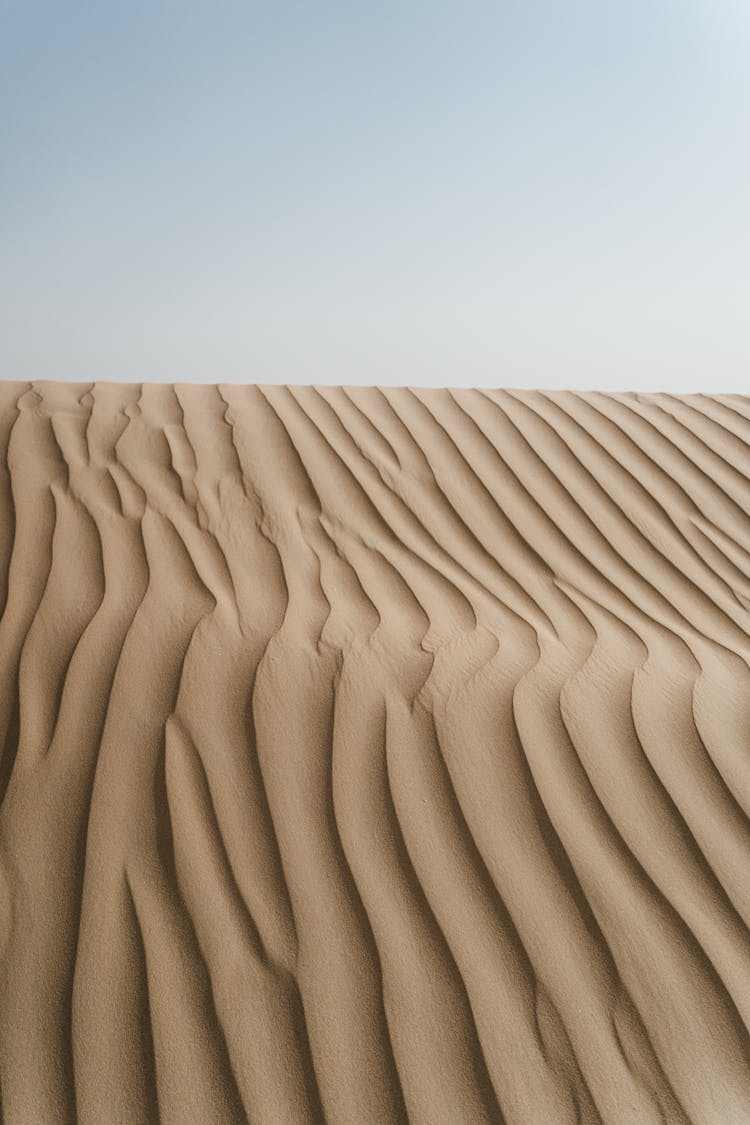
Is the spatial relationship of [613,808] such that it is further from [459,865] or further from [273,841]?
[273,841]

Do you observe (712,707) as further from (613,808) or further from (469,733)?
(469,733)

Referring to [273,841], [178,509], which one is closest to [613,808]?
[273,841]

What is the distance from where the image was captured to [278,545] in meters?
2.52

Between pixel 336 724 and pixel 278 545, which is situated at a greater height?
pixel 278 545

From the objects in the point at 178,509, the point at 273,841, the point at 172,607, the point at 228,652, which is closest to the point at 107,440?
the point at 178,509

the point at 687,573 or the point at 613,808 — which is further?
the point at 687,573

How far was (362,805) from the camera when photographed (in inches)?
62.8

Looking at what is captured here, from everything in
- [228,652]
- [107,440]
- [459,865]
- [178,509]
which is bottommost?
[459,865]

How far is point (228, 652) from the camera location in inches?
77.0

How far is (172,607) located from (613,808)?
1.12 m

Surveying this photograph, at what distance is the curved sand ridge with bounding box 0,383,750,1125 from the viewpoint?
3.96ft

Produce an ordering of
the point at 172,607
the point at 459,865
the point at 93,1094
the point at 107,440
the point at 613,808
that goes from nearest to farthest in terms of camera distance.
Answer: the point at 93,1094 → the point at 459,865 → the point at 613,808 → the point at 172,607 → the point at 107,440

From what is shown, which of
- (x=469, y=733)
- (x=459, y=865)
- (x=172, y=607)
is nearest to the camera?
(x=459, y=865)

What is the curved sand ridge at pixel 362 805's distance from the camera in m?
1.21
